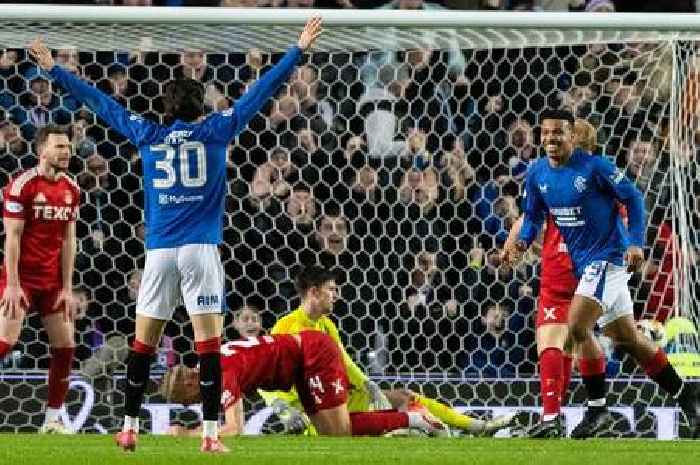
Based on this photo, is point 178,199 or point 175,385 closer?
point 178,199

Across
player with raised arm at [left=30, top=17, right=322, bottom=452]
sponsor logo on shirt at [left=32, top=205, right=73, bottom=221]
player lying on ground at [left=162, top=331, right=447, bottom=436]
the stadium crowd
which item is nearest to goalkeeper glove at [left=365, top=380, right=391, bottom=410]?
player lying on ground at [left=162, top=331, right=447, bottom=436]

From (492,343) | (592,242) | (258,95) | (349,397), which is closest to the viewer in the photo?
(258,95)

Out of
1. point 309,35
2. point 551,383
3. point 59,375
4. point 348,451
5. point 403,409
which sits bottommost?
point 348,451

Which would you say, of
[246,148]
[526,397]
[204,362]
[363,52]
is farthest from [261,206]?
[204,362]

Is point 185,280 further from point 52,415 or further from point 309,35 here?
point 52,415

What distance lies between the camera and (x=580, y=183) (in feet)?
32.9

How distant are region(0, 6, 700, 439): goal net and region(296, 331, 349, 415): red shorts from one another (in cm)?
75

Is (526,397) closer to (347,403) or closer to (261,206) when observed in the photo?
(347,403)

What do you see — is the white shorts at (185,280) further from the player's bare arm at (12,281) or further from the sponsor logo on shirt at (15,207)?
the sponsor logo on shirt at (15,207)

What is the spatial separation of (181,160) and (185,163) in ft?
0.07

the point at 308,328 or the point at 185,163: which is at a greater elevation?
the point at 185,163

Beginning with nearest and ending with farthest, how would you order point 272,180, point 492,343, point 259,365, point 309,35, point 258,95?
point 258,95
point 309,35
point 259,365
point 272,180
point 492,343

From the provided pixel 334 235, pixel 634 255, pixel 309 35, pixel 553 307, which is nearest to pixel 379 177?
pixel 334 235

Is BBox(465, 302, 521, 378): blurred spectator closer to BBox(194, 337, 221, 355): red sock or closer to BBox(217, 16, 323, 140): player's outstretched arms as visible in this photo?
BBox(194, 337, 221, 355): red sock
